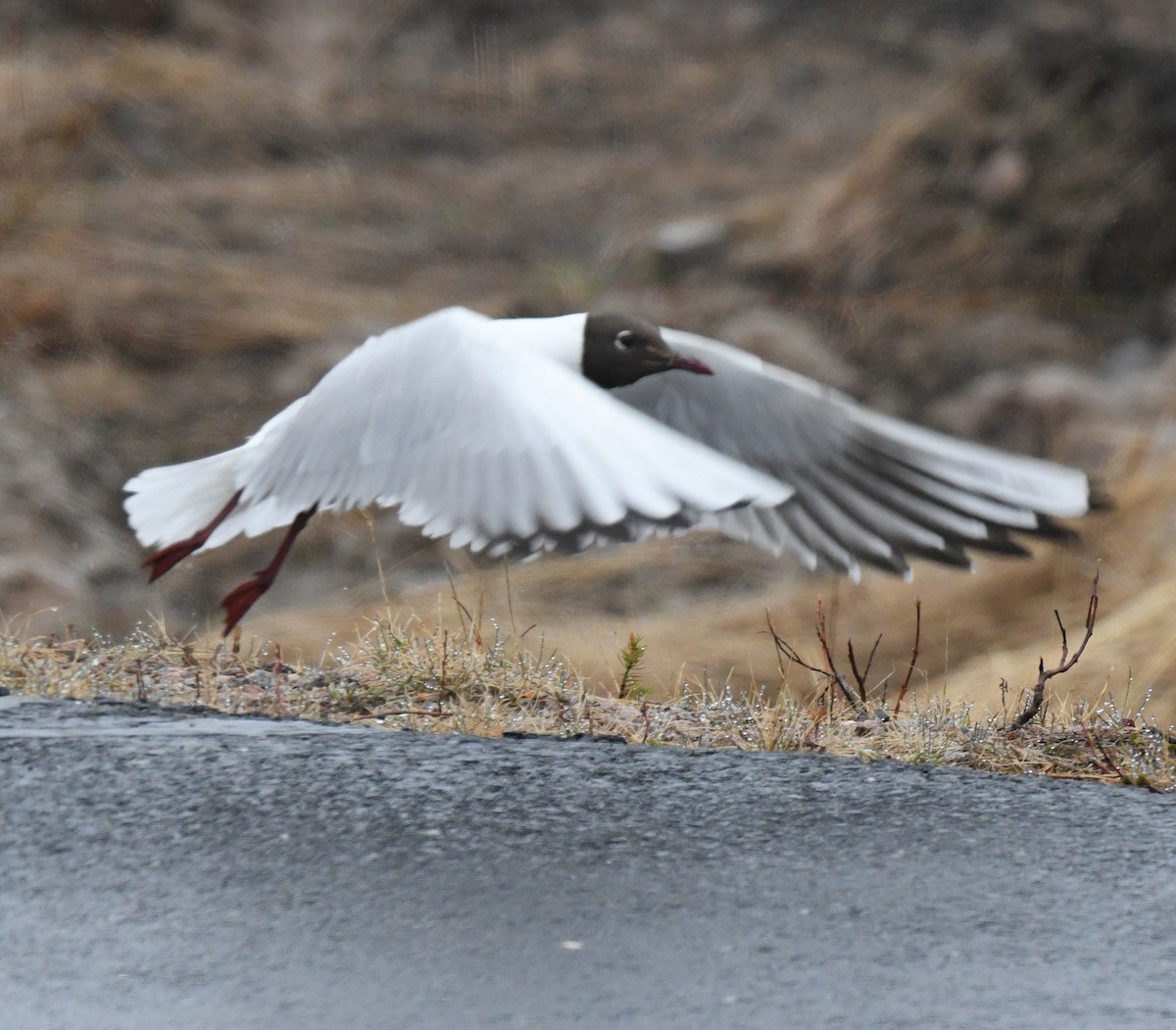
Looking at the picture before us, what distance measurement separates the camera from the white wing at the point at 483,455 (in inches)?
114

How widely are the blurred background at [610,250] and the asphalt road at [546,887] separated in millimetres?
2379

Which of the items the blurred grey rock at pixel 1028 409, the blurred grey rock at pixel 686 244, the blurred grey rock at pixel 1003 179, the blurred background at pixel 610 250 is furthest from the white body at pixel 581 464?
the blurred grey rock at pixel 686 244

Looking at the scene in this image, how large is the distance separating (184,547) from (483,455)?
4.54 feet

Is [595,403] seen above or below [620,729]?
above

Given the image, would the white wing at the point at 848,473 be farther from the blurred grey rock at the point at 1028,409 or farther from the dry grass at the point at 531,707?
the blurred grey rock at the point at 1028,409

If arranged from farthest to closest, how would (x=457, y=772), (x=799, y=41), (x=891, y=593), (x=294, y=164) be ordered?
(x=799, y=41)
(x=294, y=164)
(x=891, y=593)
(x=457, y=772)

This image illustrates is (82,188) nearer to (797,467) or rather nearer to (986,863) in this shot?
(797,467)

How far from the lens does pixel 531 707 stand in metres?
4.02

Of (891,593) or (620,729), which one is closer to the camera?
(620,729)

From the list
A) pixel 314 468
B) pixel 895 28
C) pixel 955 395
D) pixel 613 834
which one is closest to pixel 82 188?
pixel 955 395

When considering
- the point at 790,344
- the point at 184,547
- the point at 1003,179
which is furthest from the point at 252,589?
the point at 1003,179

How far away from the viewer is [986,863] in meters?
3.03

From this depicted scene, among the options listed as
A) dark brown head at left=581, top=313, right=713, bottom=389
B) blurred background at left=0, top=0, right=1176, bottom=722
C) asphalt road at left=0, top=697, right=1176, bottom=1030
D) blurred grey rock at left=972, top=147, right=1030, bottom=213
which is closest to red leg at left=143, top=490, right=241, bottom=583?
asphalt road at left=0, top=697, right=1176, bottom=1030

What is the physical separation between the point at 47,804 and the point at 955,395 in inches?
326
